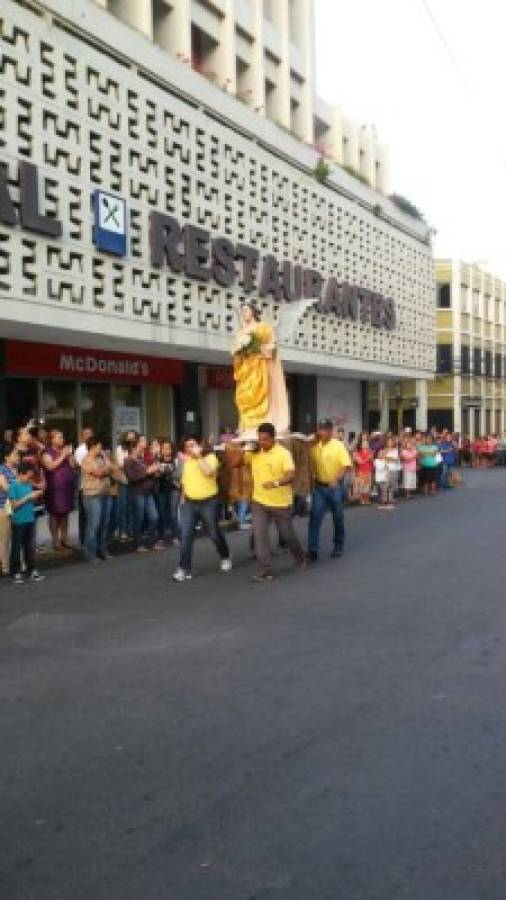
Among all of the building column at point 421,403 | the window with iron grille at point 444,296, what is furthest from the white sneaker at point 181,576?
the window with iron grille at point 444,296

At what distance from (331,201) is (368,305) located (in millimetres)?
3965

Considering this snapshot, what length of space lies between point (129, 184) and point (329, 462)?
29.6ft

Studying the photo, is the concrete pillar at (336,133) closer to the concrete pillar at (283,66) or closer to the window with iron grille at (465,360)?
the concrete pillar at (283,66)

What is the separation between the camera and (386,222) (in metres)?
32.2

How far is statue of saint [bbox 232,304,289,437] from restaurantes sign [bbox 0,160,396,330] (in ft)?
17.7

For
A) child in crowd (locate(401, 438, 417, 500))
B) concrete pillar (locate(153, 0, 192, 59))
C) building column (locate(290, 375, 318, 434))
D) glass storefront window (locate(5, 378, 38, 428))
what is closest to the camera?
glass storefront window (locate(5, 378, 38, 428))

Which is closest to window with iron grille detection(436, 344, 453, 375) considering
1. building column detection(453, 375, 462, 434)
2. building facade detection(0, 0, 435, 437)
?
building column detection(453, 375, 462, 434)

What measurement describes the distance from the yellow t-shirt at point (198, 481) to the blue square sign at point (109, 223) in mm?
8015

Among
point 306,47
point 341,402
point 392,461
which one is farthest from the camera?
point 341,402

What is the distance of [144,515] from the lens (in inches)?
509

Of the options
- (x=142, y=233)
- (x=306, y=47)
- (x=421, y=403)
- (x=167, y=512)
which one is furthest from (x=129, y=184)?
(x=421, y=403)

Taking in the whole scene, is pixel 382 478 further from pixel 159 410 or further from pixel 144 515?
pixel 144 515

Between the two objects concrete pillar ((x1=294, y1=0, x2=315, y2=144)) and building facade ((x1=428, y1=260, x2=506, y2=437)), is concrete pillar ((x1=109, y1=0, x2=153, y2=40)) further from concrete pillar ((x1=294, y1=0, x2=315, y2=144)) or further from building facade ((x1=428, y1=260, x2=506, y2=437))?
building facade ((x1=428, y1=260, x2=506, y2=437))

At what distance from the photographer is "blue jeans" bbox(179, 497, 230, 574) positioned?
10.0 meters
